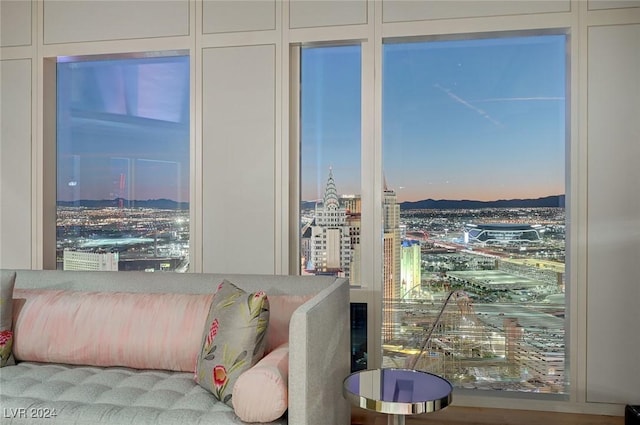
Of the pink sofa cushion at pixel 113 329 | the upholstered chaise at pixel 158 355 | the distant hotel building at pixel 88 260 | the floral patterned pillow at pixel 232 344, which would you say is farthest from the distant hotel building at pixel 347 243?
the distant hotel building at pixel 88 260

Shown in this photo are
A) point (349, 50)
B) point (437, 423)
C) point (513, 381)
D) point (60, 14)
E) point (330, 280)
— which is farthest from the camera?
point (60, 14)

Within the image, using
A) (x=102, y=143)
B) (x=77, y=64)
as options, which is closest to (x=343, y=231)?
(x=102, y=143)

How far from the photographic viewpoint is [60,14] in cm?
340

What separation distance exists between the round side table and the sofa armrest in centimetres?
12

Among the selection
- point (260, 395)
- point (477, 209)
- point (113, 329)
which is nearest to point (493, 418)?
point (477, 209)

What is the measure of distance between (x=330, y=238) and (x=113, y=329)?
4.53ft

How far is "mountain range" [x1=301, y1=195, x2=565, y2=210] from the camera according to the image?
2.93 m

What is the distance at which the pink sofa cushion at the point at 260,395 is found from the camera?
167 centimetres

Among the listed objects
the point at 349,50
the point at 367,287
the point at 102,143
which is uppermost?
the point at 349,50

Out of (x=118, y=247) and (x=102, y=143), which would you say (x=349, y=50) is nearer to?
(x=102, y=143)

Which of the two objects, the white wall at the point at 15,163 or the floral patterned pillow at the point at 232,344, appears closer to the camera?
the floral patterned pillow at the point at 232,344

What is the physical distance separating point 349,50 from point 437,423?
2.22 metres

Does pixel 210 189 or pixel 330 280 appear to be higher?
pixel 210 189

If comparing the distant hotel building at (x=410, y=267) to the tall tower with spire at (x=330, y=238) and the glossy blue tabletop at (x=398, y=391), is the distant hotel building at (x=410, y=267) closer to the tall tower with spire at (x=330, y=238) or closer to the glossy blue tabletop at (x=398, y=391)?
the tall tower with spire at (x=330, y=238)
